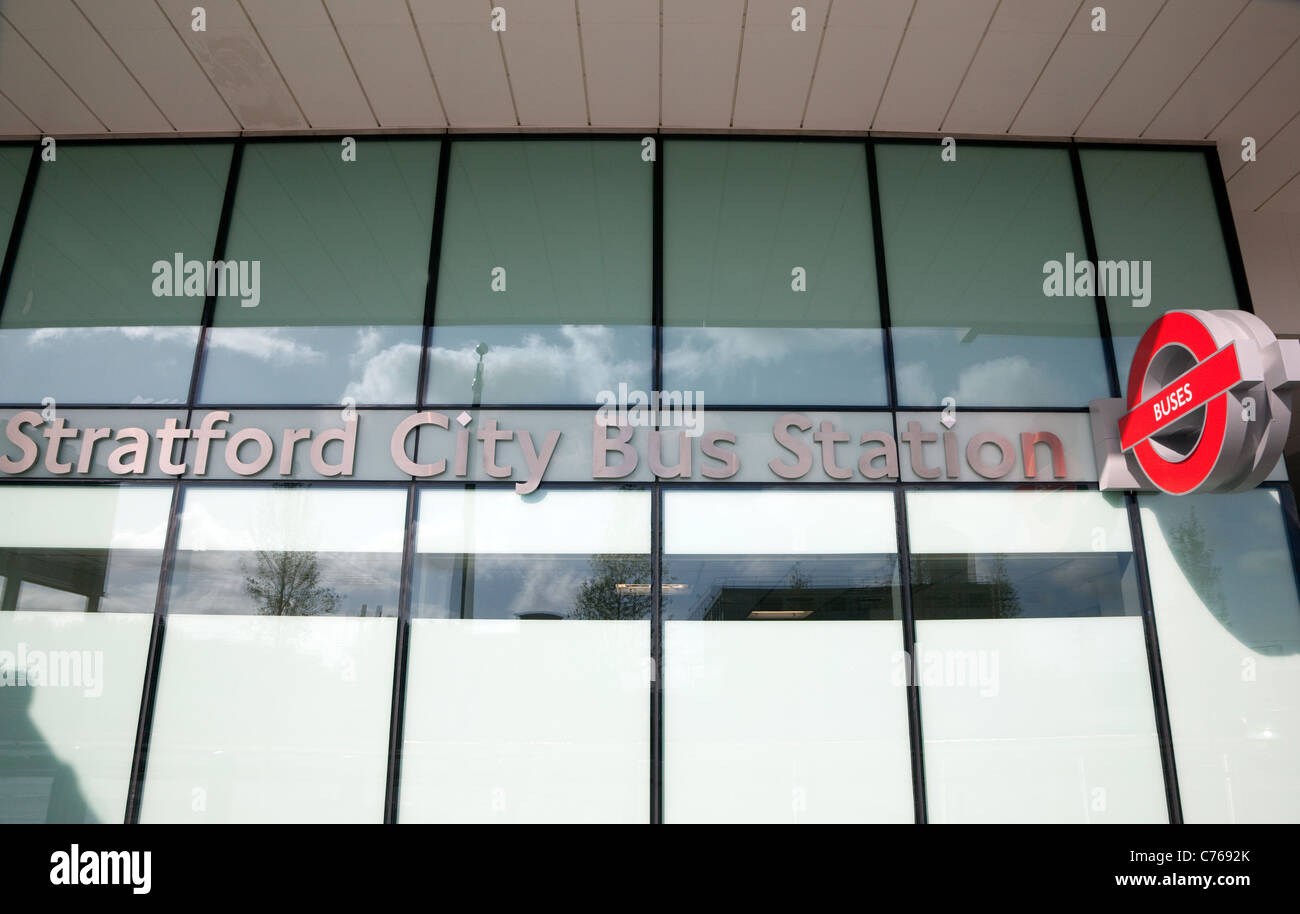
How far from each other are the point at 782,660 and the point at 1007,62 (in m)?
4.33

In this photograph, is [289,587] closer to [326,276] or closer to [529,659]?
[529,659]

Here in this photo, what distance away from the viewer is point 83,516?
4.98 metres

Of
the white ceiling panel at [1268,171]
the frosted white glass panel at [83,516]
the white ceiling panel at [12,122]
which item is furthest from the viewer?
the white ceiling panel at [1268,171]

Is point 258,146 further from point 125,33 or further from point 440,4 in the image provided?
point 440,4

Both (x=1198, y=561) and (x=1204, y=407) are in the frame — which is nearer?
(x=1204, y=407)

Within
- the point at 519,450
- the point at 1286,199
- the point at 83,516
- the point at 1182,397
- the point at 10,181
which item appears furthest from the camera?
the point at 1286,199

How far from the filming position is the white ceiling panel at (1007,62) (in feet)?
16.5

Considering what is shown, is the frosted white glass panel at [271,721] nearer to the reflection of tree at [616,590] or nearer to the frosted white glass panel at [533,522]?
the frosted white glass panel at [533,522]

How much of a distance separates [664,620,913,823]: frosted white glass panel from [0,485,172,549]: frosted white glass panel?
333cm

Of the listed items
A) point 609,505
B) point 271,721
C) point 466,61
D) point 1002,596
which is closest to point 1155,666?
point 1002,596

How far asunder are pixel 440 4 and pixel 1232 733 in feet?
21.9

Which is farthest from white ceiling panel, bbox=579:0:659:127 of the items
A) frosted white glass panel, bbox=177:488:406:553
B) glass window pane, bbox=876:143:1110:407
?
frosted white glass panel, bbox=177:488:406:553

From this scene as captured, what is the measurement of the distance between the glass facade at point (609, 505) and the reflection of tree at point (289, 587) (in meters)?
0.02

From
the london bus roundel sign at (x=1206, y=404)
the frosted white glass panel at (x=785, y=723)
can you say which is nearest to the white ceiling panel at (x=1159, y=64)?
the london bus roundel sign at (x=1206, y=404)
